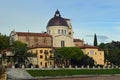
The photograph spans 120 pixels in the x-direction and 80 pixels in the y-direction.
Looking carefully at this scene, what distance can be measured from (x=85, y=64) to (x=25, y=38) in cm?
1897

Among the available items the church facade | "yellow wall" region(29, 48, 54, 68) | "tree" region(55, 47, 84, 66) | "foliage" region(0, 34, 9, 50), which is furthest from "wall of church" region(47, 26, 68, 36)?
"foliage" region(0, 34, 9, 50)

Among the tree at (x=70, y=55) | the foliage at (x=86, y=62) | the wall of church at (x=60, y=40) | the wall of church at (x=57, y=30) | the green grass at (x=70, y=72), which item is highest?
the wall of church at (x=57, y=30)

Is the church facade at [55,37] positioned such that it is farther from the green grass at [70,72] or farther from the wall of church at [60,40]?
the green grass at [70,72]

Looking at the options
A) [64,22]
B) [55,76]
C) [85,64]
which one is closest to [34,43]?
[64,22]

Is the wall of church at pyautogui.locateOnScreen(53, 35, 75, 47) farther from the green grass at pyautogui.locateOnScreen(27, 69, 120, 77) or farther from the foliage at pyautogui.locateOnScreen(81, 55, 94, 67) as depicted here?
the green grass at pyautogui.locateOnScreen(27, 69, 120, 77)

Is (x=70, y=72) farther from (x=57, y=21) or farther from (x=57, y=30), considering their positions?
(x=57, y=30)

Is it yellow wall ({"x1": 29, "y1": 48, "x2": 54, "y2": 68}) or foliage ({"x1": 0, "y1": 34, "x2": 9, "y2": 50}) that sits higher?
foliage ({"x1": 0, "y1": 34, "x2": 9, "y2": 50})

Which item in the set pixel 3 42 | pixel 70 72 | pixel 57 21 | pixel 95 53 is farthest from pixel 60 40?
pixel 3 42

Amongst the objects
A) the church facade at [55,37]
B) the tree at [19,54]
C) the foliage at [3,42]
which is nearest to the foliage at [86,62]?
the church facade at [55,37]

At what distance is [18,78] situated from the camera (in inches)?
2566

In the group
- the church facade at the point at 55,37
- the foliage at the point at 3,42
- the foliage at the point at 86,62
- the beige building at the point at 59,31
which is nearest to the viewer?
the foliage at the point at 3,42

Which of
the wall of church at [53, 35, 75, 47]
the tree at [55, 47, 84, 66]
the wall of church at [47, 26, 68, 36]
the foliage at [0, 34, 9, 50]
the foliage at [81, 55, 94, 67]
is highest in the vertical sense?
the wall of church at [47, 26, 68, 36]

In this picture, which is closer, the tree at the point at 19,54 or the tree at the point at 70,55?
the tree at the point at 19,54

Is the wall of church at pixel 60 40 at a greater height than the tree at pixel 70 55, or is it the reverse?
the wall of church at pixel 60 40
